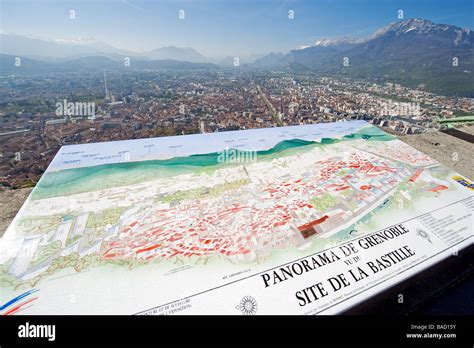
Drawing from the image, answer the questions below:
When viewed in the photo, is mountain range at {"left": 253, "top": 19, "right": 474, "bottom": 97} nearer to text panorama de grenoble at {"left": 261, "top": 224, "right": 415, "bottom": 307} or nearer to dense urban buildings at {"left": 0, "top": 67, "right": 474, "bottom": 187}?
dense urban buildings at {"left": 0, "top": 67, "right": 474, "bottom": 187}

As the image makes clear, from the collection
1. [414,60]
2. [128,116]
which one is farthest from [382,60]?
[128,116]

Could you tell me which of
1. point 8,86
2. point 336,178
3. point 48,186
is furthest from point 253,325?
point 8,86

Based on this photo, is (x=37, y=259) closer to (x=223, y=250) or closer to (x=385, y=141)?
(x=223, y=250)

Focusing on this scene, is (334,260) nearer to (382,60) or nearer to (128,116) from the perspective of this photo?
(128,116)

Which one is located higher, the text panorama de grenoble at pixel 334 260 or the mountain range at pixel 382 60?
the mountain range at pixel 382 60

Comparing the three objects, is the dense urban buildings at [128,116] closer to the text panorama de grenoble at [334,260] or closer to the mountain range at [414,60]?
the mountain range at [414,60]

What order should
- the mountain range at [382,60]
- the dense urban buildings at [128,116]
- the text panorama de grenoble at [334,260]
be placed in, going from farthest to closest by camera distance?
the mountain range at [382,60]
the dense urban buildings at [128,116]
the text panorama de grenoble at [334,260]

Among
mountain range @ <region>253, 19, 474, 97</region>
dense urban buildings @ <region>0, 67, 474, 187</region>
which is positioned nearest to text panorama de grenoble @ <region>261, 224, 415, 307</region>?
dense urban buildings @ <region>0, 67, 474, 187</region>

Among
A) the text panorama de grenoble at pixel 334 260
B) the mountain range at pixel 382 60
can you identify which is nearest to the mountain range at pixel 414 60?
the mountain range at pixel 382 60
